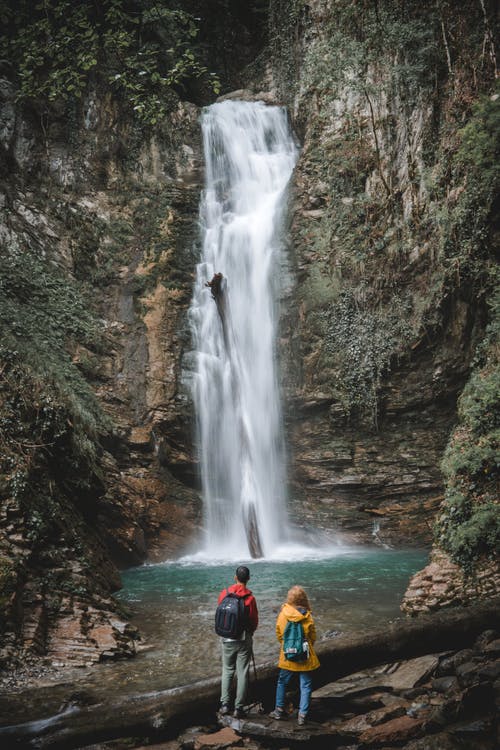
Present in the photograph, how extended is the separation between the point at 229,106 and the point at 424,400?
1574 centimetres

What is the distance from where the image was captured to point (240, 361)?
1641cm

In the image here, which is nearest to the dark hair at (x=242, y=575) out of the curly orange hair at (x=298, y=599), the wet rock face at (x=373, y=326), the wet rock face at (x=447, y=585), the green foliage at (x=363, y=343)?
the curly orange hair at (x=298, y=599)

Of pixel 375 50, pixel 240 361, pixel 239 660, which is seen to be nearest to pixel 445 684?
pixel 239 660

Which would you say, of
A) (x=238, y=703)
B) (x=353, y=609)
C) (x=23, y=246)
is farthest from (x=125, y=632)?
(x=23, y=246)

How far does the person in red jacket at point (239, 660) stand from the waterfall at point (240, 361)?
938 cm

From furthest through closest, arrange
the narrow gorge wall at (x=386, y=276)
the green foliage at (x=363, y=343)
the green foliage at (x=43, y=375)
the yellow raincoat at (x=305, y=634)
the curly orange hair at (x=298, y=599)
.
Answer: the green foliage at (x=363, y=343)
the narrow gorge wall at (x=386, y=276)
the green foliage at (x=43, y=375)
the curly orange hair at (x=298, y=599)
the yellow raincoat at (x=305, y=634)

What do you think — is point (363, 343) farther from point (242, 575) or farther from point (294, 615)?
point (294, 615)

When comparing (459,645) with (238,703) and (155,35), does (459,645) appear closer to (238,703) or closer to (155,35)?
(238,703)

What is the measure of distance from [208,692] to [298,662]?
0.78 m

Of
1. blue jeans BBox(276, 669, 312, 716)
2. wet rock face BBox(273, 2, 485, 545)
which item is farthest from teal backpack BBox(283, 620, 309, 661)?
wet rock face BBox(273, 2, 485, 545)

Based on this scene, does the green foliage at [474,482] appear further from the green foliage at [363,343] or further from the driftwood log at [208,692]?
the green foliage at [363,343]

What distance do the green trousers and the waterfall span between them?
9389mm

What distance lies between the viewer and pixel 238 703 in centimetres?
416

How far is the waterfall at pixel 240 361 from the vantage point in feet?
49.2
